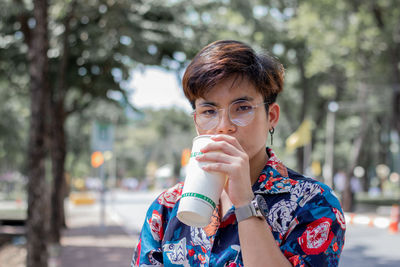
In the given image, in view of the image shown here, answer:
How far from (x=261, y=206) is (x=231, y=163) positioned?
16cm

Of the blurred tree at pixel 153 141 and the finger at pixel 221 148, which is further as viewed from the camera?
the blurred tree at pixel 153 141

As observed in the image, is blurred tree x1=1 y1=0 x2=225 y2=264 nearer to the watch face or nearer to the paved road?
the paved road

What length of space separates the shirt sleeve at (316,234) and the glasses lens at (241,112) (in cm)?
32

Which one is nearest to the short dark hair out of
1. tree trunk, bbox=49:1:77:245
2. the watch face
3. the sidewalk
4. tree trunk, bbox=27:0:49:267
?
the watch face

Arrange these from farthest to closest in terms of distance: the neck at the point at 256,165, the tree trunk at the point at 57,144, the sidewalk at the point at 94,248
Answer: the tree trunk at the point at 57,144, the sidewalk at the point at 94,248, the neck at the point at 256,165

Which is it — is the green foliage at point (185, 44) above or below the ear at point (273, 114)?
above

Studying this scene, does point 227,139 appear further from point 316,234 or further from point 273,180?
point 316,234

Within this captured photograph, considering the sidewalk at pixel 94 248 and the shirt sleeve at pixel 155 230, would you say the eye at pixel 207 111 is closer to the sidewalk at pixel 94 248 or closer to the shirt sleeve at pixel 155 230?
the shirt sleeve at pixel 155 230

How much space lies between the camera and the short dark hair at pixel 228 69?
1.72 m

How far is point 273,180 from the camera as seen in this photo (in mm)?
1688

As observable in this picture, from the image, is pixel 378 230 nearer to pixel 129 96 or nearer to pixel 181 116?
pixel 129 96

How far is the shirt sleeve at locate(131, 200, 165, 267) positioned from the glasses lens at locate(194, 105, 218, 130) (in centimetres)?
34

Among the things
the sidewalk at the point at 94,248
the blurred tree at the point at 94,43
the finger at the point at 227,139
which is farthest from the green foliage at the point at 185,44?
the sidewalk at the point at 94,248

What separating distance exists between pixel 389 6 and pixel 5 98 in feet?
42.8
